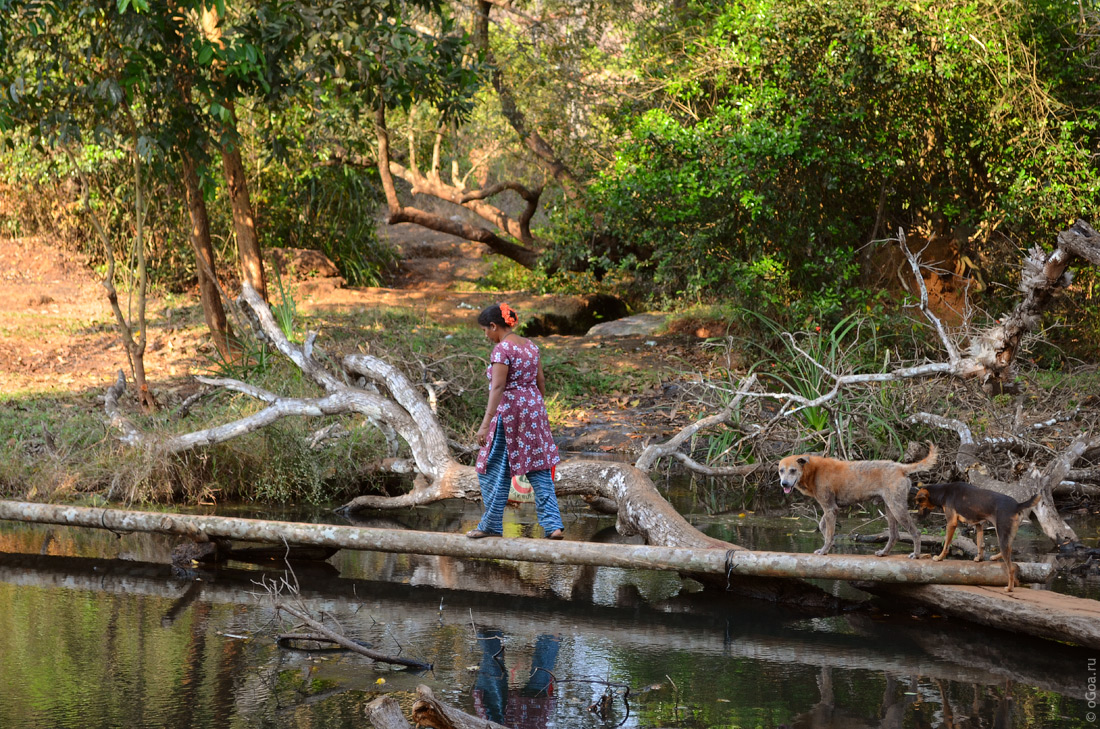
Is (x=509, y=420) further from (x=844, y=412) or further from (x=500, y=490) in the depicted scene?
(x=844, y=412)

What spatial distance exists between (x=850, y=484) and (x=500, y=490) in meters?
2.22

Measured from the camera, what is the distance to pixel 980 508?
5.68 meters

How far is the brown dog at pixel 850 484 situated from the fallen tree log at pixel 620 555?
0.87 feet

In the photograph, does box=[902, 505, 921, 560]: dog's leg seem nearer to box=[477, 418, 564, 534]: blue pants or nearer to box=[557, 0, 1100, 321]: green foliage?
box=[477, 418, 564, 534]: blue pants

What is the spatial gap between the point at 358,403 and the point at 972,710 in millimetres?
5737

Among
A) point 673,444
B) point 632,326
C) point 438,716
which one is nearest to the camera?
point 438,716

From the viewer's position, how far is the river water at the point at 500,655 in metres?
4.70

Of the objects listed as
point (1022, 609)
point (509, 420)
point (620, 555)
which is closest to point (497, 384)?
point (509, 420)

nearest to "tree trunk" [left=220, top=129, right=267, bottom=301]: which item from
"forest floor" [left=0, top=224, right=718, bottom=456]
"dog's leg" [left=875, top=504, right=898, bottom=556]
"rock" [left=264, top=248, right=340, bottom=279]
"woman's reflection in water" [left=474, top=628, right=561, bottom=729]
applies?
"forest floor" [left=0, top=224, right=718, bottom=456]

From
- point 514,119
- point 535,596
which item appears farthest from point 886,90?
point 535,596

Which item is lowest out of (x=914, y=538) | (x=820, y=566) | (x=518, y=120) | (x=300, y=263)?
(x=820, y=566)

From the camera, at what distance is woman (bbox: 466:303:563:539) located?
6.41 m

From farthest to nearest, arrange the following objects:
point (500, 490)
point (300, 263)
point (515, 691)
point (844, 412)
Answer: point (300, 263)
point (844, 412)
point (500, 490)
point (515, 691)

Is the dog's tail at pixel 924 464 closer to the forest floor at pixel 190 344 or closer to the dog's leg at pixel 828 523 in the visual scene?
the dog's leg at pixel 828 523
